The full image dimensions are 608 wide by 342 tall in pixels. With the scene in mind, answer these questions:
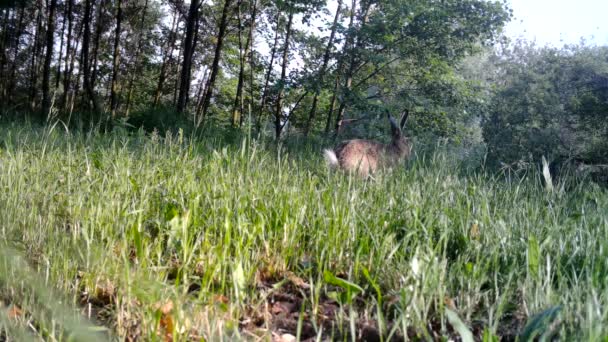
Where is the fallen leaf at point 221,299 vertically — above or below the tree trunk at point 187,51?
below

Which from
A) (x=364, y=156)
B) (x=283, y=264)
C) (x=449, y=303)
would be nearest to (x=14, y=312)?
(x=283, y=264)

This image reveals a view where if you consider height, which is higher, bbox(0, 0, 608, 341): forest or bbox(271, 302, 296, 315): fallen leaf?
bbox(0, 0, 608, 341): forest

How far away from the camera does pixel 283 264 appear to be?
7.40 ft

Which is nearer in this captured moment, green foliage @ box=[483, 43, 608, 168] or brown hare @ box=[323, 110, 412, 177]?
brown hare @ box=[323, 110, 412, 177]

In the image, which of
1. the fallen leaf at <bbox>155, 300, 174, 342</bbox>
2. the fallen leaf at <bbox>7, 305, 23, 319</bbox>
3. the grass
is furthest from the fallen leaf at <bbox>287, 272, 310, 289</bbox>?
the fallen leaf at <bbox>7, 305, 23, 319</bbox>

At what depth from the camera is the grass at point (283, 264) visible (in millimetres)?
1582

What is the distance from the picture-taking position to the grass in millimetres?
1582

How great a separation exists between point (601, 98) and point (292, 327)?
7.56 meters

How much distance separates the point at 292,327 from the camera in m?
1.82

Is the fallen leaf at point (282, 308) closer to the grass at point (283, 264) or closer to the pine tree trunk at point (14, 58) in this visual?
the grass at point (283, 264)

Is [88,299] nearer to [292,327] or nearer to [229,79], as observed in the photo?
[292,327]

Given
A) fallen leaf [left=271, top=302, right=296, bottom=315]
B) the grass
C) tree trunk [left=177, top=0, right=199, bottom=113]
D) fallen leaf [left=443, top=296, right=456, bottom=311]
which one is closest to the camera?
the grass

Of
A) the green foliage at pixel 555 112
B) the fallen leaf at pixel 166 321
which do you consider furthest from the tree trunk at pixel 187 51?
the fallen leaf at pixel 166 321

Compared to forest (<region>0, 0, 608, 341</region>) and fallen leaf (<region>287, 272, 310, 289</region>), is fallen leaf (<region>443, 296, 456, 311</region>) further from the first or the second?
fallen leaf (<region>287, 272, 310, 289</region>)
